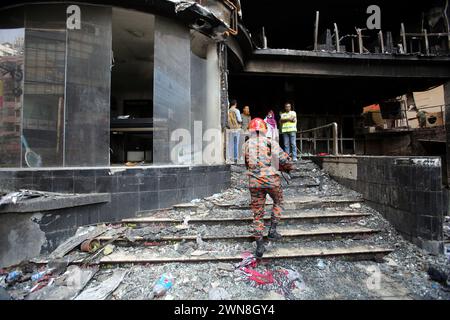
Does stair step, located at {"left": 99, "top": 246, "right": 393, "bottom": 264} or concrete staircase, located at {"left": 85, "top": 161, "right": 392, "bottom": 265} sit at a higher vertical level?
concrete staircase, located at {"left": 85, "top": 161, "right": 392, "bottom": 265}

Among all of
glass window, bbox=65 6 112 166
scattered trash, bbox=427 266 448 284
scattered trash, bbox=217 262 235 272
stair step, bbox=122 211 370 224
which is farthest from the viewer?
glass window, bbox=65 6 112 166

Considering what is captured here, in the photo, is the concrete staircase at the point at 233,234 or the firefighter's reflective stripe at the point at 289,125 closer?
the concrete staircase at the point at 233,234

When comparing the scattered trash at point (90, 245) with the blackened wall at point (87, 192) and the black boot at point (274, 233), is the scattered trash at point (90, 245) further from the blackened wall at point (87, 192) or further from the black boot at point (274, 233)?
the black boot at point (274, 233)

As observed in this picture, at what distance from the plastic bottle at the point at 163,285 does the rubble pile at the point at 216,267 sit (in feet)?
0.04

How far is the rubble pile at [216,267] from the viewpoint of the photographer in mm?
2711

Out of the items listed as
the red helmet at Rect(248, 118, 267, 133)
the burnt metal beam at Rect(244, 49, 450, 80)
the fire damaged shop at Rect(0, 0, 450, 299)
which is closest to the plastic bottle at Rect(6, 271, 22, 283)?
the fire damaged shop at Rect(0, 0, 450, 299)

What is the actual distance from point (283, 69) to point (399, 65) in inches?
213

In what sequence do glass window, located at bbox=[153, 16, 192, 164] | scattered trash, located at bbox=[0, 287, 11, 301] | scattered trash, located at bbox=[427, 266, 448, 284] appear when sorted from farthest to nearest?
glass window, located at bbox=[153, 16, 192, 164], scattered trash, located at bbox=[427, 266, 448, 284], scattered trash, located at bbox=[0, 287, 11, 301]

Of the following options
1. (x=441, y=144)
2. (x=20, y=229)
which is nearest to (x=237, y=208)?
(x=20, y=229)

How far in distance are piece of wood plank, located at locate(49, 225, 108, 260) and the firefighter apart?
282 centimetres

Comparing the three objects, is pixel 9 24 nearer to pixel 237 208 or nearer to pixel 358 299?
pixel 237 208

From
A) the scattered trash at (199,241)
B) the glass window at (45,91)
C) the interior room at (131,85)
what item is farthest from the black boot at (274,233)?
the interior room at (131,85)

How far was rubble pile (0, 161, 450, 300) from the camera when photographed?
2.71 metres

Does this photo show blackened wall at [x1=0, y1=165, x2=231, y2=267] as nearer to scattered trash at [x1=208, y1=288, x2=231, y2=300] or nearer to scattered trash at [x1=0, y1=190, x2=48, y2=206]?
scattered trash at [x1=0, y1=190, x2=48, y2=206]
